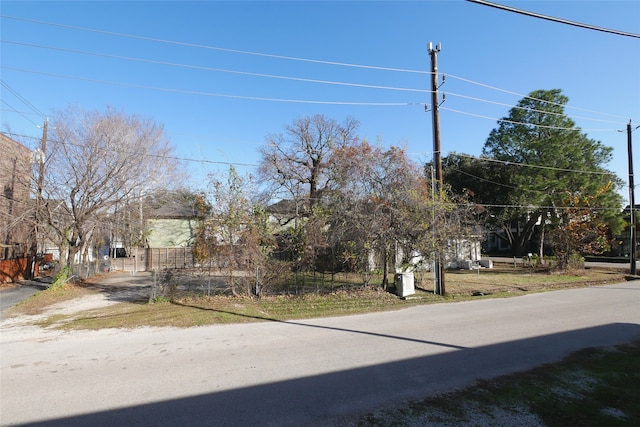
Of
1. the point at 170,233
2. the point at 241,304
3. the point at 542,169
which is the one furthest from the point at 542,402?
the point at 170,233

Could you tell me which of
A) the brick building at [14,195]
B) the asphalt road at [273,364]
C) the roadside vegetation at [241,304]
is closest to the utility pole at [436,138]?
the roadside vegetation at [241,304]

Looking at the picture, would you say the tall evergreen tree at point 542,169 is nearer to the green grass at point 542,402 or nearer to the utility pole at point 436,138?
the utility pole at point 436,138

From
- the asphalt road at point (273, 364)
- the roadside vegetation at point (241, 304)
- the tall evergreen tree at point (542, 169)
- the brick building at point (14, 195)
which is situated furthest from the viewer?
the tall evergreen tree at point (542, 169)

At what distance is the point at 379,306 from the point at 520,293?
7168 mm

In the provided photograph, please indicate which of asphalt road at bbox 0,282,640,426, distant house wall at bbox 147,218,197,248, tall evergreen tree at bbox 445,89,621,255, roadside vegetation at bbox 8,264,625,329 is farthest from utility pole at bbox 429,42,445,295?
distant house wall at bbox 147,218,197,248

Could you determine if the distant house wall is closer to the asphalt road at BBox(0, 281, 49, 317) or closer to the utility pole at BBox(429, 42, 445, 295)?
the asphalt road at BBox(0, 281, 49, 317)

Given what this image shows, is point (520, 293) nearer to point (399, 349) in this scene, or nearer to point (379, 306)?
point (379, 306)

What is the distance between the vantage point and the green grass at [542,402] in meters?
4.00

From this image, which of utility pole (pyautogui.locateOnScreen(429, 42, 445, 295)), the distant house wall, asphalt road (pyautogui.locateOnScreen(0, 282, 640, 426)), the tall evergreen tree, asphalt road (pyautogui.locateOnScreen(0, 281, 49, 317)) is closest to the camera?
asphalt road (pyautogui.locateOnScreen(0, 282, 640, 426))

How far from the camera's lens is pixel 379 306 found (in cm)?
1221

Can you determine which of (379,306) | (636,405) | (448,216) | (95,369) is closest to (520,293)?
(448,216)

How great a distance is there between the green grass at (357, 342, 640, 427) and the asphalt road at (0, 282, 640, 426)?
306 mm

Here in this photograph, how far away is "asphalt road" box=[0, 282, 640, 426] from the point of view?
4387mm

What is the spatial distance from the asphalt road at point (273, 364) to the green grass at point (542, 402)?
1.00ft
